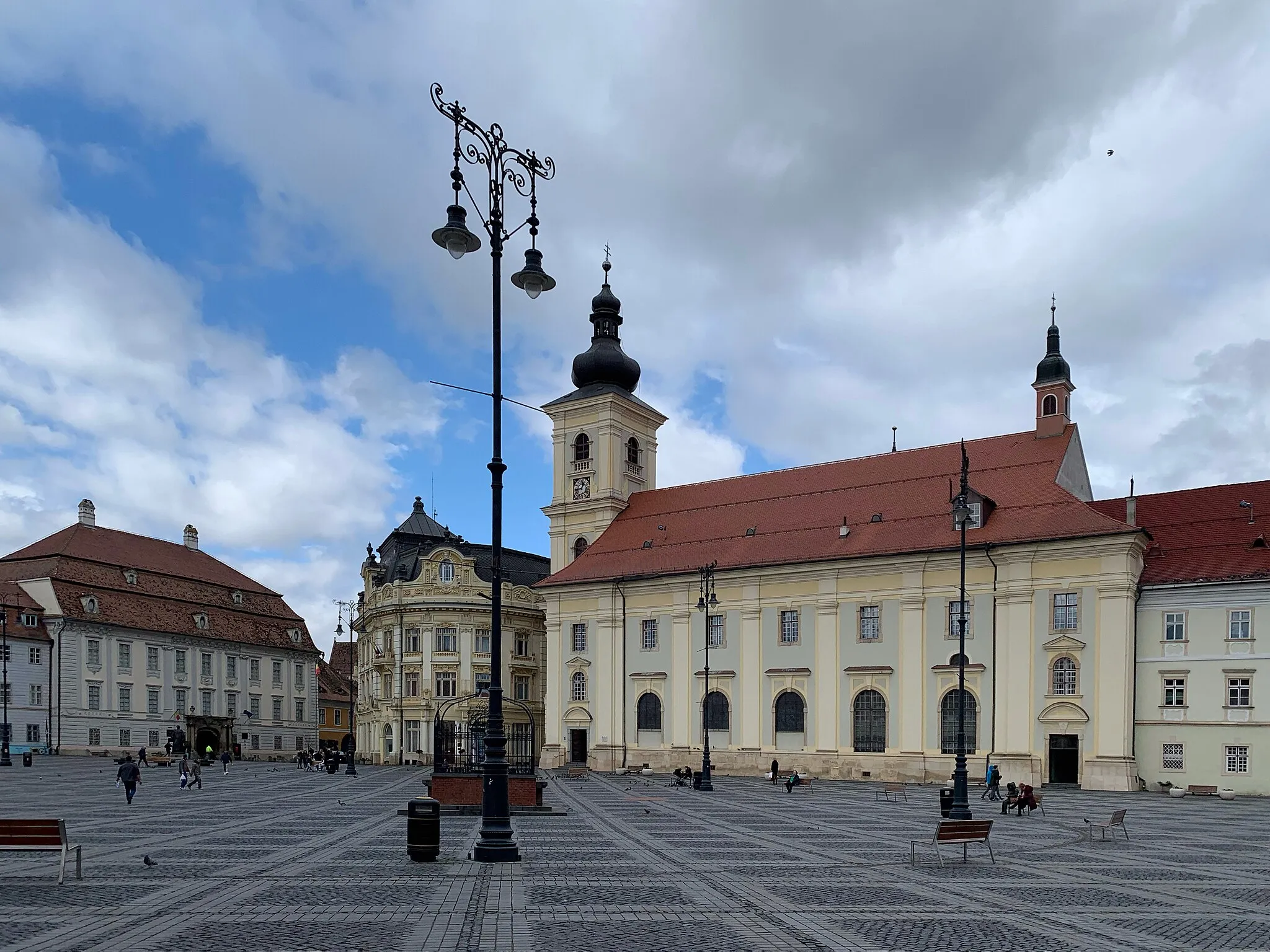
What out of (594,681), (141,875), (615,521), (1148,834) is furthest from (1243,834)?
(615,521)

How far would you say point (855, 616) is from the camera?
5500 centimetres

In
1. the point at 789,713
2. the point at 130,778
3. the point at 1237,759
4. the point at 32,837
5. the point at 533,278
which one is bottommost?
the point at 1237,759

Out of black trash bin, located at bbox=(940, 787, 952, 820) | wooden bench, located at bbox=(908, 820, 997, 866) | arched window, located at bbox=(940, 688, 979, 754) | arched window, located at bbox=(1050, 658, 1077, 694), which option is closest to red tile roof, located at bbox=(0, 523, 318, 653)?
arched window, located at bbox=(940, 688, 979, 754)

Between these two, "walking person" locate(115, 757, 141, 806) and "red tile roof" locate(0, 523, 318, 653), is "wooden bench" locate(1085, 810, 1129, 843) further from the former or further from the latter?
"red tile roof" locate(0, 523, 318, 653)

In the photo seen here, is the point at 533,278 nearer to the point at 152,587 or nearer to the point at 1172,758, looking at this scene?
the point at 1172,758

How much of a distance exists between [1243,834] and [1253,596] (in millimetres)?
22639

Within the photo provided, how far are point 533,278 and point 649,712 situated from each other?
46225mm

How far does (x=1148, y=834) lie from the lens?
2561 centimetres

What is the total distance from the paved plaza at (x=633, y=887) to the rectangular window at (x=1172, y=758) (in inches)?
737

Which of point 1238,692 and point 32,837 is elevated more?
point 32,837

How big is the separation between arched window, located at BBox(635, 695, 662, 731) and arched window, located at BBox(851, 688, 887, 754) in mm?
11464

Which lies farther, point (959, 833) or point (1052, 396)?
point (1052, 396)

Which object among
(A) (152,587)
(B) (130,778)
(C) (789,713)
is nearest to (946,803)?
(B) (130,778)

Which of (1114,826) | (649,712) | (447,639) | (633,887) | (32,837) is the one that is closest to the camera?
(32,837)
